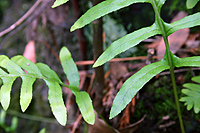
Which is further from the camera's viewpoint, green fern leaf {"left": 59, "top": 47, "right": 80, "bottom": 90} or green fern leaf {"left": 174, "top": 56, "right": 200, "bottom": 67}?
green fern leaf {"left": 59, "top": 47, "right": 80, "bottom": 90}

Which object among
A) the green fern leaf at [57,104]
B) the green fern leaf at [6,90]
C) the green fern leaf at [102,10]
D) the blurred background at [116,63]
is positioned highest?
Answer: the green fern leaf at [102,10]

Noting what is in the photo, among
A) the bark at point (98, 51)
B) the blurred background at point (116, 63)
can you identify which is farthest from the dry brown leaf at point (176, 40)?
the bark at point (98, 51)

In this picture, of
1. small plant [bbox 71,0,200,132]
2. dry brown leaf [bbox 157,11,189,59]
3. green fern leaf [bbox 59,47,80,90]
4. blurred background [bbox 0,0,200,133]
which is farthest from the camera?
dry brown leaf [bbox 157,11,189,59]

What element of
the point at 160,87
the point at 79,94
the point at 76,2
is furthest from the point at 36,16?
the point at 160,87

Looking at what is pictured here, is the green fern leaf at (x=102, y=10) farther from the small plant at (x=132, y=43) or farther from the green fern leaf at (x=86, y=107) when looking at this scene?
the green fern leaf at (x=86, y=107)

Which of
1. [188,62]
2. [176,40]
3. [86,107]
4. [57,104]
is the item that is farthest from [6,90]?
[176,40]

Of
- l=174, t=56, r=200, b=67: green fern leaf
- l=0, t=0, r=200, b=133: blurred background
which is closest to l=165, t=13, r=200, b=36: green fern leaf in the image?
l=174, t=56, r=200, b=67: green fern leaf

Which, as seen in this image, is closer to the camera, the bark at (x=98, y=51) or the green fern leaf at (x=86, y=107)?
the green fern leaf at (x=86, y=107)

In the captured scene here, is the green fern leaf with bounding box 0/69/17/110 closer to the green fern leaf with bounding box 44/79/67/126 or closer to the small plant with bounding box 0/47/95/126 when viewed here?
the small plant with bounding box 0/47/95/126

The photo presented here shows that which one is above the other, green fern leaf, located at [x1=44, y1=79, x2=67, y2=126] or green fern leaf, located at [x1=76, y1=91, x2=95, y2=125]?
green fern leaf, located at [x1=44, y1=79, x2=67, y2=126]
